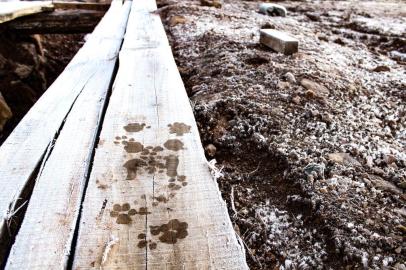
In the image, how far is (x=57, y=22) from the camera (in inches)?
156

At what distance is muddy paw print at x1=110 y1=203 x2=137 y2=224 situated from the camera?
94 cm

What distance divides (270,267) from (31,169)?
0.80 metres

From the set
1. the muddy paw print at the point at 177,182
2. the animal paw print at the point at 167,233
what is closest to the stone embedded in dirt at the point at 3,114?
the muddy paw print at the point at 177,182

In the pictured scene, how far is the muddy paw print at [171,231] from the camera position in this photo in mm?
895

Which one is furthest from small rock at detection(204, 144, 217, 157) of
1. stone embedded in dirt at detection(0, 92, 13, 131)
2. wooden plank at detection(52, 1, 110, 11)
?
wooden plank at detection(52, 1, 110, 11)

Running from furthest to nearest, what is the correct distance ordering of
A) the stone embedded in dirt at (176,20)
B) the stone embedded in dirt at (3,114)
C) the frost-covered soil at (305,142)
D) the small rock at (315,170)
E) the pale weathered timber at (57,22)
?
the pale weathered timber at (57,22), the stone embedded in dirt at (176,20), the stone embedded in dirt at (3,114), the small rock at (315,170), the frost-covered soil at (305,142)

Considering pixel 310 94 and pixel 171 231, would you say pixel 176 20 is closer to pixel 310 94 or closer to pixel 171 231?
pixel 310 94

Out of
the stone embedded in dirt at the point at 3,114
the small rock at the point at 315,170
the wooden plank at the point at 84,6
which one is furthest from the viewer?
the wooden plank at the point at 84,6

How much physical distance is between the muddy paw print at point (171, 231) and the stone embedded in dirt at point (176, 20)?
2.89 meters

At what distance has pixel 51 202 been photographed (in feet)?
3.28

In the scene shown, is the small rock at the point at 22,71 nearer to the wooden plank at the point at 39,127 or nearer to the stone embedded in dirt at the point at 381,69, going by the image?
the wooden plank at the point at 39,127

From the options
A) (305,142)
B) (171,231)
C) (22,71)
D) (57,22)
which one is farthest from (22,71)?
(171,231)

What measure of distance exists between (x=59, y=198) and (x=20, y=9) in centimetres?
311

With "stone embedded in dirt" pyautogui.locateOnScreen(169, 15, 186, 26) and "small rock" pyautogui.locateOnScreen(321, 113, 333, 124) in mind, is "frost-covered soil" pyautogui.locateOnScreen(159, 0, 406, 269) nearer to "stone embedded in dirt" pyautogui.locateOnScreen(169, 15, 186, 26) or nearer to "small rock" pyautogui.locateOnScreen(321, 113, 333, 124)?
"small rock" pyautogui.locateOnScreen(321, 113, 333, 124)
